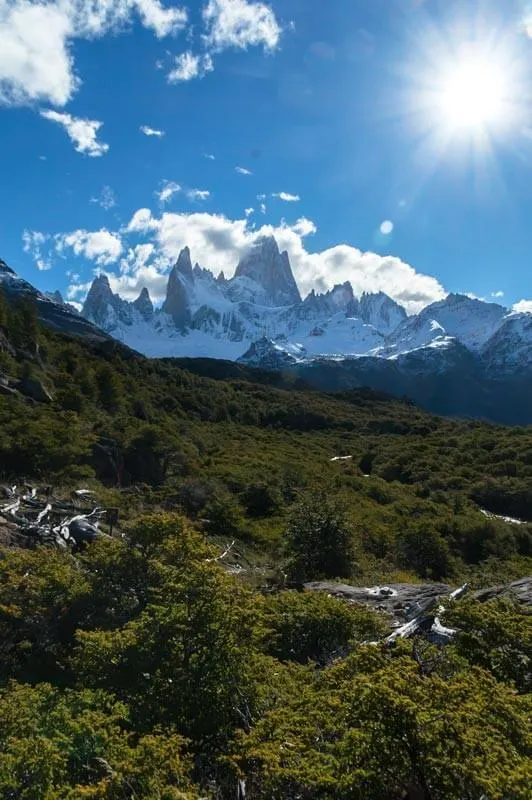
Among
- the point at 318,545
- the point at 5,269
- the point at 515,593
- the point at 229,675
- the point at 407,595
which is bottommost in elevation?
the point at 229,675

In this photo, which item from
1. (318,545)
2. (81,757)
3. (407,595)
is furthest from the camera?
(318,545)

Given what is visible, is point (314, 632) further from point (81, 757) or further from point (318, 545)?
point (318, 545)

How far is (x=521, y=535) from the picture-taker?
3728 cm

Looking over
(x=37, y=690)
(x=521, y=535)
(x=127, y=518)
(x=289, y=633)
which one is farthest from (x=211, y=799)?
(x=521, y=535)

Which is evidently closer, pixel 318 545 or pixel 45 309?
pixel 318 545

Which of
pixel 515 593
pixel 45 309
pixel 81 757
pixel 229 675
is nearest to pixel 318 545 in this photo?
pixel 515 593

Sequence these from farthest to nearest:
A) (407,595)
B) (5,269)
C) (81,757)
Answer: (5,269) < (407,595) < (81,757)

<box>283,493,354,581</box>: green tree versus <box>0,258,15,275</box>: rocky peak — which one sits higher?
<box>0,258,15,275</box>: rocky peak

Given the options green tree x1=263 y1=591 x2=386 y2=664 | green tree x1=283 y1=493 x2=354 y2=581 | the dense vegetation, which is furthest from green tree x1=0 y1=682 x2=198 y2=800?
green tree x1=283 y1=493 x2=354 y2=581

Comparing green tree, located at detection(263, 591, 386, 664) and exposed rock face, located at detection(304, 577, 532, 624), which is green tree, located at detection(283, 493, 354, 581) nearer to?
exposed rock face, located at detection(304, 577, 532, 624)

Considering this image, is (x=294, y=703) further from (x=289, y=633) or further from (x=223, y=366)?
(x=223, y=366)

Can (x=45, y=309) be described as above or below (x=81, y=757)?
above

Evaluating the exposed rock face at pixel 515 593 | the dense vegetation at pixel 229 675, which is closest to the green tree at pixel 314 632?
the dense vegetation at pixel 229 675

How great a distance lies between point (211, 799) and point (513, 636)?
17.5 feet
